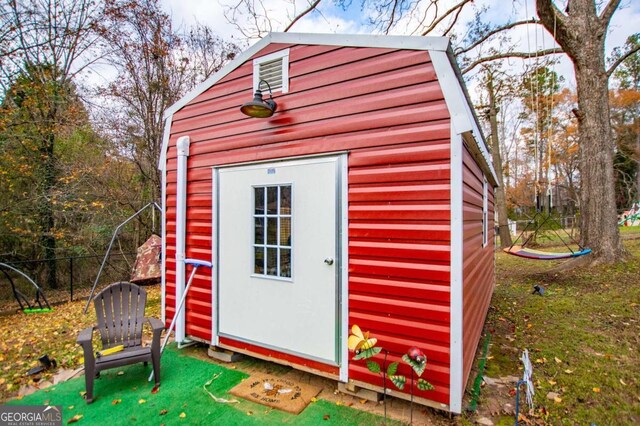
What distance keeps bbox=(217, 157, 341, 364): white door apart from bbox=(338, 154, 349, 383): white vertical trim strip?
45 millimetres

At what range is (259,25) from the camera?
7359 millimetres

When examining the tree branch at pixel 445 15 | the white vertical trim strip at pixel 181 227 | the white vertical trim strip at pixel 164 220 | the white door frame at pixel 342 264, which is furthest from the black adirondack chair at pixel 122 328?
the tree branch at pixel 445 15

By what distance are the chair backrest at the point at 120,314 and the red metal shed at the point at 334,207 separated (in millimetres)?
458

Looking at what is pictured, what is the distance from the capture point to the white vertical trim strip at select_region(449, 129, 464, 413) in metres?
2.14

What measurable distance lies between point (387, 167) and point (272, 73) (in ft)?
4.96

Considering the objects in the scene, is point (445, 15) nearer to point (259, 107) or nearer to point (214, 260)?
point (259, 107)

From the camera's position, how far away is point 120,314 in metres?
3.05

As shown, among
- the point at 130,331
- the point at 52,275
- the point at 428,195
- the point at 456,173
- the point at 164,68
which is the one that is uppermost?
the point at 164,68

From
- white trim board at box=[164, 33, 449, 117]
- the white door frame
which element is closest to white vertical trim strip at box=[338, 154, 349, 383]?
the white door frame

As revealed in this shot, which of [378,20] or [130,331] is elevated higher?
[378,20]

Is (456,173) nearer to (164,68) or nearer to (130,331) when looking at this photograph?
(130,331)

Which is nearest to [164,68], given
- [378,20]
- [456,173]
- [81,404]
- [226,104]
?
[378,20]

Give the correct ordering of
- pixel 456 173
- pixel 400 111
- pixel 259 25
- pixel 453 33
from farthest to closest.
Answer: pixel 453 33, pixel 259 25, pixel 400 111, pixel 456 173

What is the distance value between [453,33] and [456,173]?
26.5 feet
